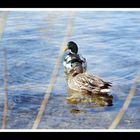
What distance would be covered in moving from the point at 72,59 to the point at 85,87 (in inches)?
8.2

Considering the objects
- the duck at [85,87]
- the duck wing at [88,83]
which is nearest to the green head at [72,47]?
the duck at [85,87]

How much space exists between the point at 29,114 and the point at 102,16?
0.80 meters

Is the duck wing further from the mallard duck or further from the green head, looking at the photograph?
the green head

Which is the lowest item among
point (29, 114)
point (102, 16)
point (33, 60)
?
point (29, 114)

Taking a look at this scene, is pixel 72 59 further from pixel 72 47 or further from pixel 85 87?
pixel 85 87

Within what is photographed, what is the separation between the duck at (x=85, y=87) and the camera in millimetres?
3551

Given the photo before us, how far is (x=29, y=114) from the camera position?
11.7 ft

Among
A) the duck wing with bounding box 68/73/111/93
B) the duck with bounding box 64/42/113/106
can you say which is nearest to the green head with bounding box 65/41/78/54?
the duck with bounding box 64/42/113/106

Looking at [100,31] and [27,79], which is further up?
[100,31]

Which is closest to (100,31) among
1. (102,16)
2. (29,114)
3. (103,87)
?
(102,16)

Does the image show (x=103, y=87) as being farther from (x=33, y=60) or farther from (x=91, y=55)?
(x=33, y=60)

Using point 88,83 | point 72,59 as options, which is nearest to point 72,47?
point 72,59

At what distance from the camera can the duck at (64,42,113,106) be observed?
11.6 feet

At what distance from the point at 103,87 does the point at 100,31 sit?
1.25 feet
